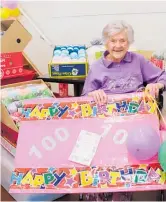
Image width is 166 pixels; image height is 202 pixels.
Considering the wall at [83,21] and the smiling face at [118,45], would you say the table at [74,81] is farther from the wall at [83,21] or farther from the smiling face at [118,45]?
the wall at [83,21]

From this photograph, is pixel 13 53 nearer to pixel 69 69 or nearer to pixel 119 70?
pixel 69 69

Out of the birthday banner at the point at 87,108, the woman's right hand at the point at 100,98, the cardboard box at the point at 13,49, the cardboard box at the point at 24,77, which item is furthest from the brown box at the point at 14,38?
the woman's right hand at the point at 100,98

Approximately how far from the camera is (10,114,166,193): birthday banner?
1381 millimetres

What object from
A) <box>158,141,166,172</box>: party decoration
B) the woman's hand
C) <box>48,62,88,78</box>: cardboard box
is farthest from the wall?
<box>158,141,166,172</box>: party decoration

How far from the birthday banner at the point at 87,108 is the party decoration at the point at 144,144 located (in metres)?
0.17

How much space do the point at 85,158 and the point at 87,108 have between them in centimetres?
28

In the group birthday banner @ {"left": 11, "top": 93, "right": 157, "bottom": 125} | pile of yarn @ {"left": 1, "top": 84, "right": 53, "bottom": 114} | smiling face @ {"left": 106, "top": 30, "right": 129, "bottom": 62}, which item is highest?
smiling face @ {"left": 106, "top": 30, "right": 129, "bottom": 62}

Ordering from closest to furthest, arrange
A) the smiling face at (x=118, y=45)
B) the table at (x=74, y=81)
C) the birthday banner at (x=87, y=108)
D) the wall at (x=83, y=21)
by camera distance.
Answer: the birthday banner at (x=87, y=108), the smiling face at (x=118, y=45), the table at (x=74, y=81), the wall at (x=83, y=21)

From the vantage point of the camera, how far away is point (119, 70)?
6.21 ft

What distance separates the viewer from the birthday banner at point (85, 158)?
1381 millimetres

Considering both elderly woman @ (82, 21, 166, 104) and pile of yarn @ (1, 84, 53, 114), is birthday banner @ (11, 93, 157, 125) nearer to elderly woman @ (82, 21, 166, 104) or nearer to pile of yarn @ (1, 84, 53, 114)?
elderly woman @ (82, 21, 166, 104)

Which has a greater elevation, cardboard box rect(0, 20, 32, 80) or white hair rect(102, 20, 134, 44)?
white hair rect(102, 20, 134, 44)

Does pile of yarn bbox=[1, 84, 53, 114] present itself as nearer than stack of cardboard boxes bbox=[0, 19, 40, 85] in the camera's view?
Yes

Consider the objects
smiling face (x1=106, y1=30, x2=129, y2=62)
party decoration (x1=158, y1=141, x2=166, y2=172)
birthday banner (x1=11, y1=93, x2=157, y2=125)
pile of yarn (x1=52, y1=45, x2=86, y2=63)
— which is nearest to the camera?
party decoration (x1=158, y1=141, x2=166, y2=172)
